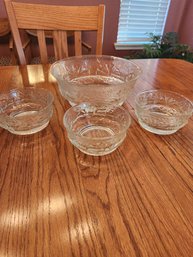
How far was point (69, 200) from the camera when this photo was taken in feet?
1.12

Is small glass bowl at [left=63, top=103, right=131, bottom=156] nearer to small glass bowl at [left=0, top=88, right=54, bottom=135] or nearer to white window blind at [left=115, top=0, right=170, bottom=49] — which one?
small glass bowl at [left=0, top=88, right=54, bottom=135]

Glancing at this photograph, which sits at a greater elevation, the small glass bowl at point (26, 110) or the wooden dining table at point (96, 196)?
the small glass bowl at point (26, 110)

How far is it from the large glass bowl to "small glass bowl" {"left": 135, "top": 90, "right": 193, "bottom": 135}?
7cm

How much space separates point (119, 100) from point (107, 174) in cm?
25

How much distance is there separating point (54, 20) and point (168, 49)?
65.6 inches

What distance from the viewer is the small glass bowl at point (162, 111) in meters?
0.50

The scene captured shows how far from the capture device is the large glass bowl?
0.52m

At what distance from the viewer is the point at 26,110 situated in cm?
58

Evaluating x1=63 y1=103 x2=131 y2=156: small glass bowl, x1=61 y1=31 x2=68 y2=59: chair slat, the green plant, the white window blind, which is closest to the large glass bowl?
x1=63 y1=103 x2=131 y2=156: small glass bowl

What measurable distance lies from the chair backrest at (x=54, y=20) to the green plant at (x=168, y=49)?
138 centimetres

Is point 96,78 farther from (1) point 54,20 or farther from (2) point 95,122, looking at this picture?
(1) point 54,20

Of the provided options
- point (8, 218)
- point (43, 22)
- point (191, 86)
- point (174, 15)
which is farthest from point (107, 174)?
point (174, 15)

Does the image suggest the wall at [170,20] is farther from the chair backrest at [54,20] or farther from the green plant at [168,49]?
the chair backrest at [54,20]

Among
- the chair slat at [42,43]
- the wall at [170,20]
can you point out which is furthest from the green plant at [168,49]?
the chair slat at [42,43]
